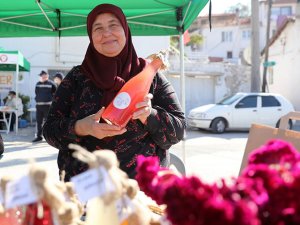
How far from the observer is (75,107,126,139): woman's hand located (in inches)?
60.7

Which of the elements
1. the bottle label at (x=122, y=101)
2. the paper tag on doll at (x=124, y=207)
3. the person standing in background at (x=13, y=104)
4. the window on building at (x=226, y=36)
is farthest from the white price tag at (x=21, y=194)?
the window on building at (x=226, y=36)

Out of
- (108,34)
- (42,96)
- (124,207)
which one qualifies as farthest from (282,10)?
(124,207)

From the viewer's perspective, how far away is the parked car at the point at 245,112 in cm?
1228

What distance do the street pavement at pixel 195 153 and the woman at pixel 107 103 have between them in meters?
3.24

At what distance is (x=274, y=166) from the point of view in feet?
2.53

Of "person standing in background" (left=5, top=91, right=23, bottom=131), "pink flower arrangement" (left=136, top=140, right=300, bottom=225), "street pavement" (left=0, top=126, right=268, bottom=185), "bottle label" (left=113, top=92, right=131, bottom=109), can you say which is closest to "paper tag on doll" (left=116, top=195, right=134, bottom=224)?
"pink flower arrangement" (left=136, top=140, right=300, bottom=225)

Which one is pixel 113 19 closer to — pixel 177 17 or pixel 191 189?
pixel 191 189

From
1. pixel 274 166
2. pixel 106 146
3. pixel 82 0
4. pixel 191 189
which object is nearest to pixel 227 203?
pixel 191 189

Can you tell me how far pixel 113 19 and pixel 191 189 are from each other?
52.1 inches

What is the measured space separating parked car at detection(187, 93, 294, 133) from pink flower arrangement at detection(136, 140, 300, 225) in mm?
11627

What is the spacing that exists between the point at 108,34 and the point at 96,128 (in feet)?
1.59

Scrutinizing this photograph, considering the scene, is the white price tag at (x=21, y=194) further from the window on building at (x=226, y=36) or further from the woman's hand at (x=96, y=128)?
the window on building at (x=226, y=36)

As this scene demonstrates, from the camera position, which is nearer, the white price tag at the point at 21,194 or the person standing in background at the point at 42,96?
the white price tag at the point at 21,194

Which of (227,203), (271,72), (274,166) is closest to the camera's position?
A: (227,203)
